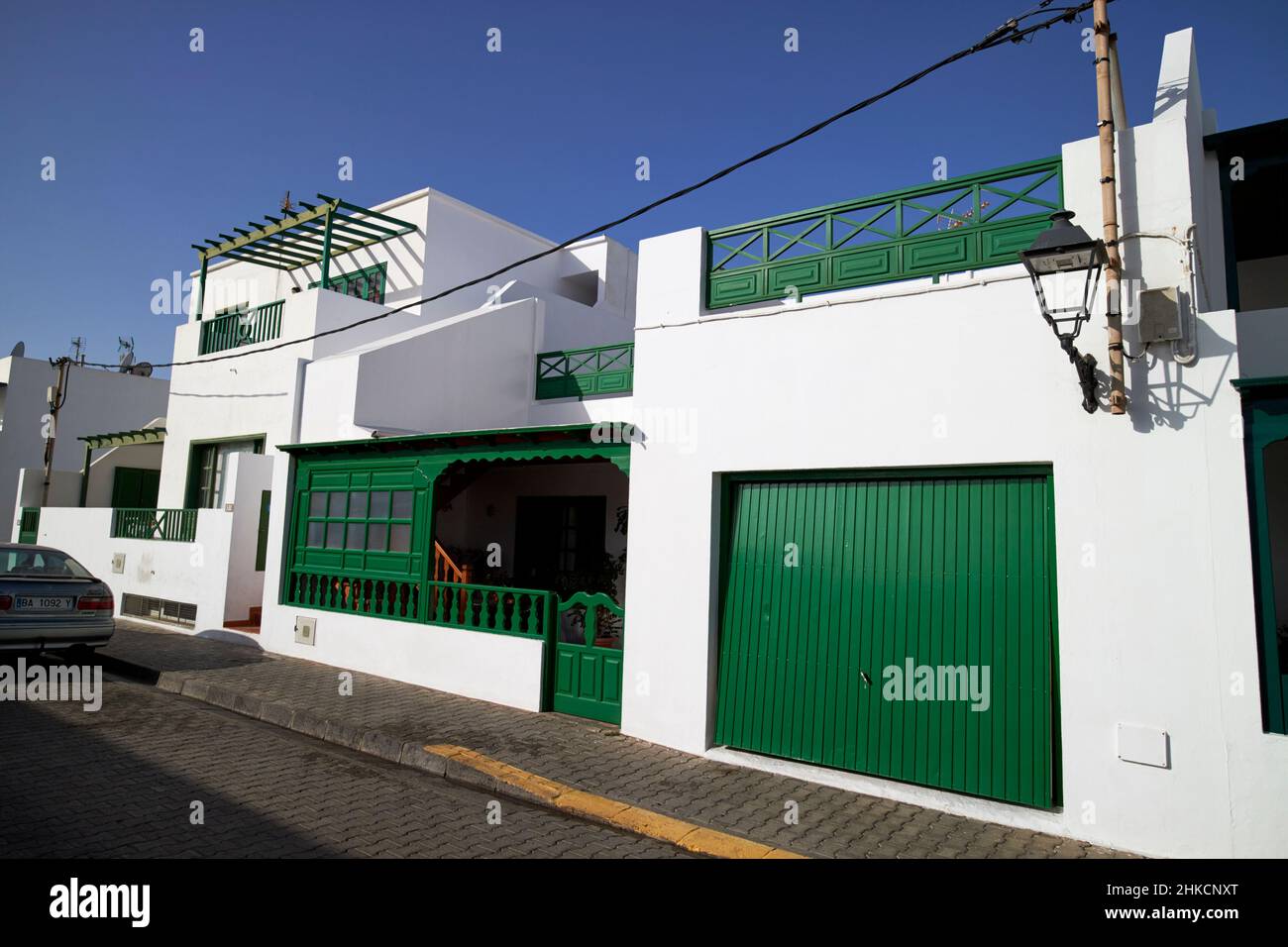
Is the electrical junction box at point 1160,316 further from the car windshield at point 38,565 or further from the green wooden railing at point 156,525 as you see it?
the green wooden railing at point 156,525

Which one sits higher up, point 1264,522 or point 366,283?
point 366,283

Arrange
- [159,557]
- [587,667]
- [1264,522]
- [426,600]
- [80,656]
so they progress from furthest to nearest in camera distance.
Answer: [159,557] → [80,656] → [426,600] → [587,667] → [1264,522]

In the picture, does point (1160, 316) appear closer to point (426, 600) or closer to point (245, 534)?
point (426, 600)

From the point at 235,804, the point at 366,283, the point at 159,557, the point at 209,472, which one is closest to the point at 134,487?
the point at 209,472

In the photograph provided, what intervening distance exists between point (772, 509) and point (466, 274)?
1074cm

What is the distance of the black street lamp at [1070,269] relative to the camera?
14.8ft

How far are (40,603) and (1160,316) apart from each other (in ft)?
37.6

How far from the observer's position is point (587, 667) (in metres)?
7.56

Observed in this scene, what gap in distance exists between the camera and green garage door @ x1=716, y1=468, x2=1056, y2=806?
17.2ft

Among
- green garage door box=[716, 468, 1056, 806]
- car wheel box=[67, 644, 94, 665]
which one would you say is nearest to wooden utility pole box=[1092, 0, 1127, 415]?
green garage door box=[716, 468, 1056, 806]

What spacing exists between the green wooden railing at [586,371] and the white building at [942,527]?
102 inches

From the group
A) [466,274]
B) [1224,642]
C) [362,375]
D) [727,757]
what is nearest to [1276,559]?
[1224,642]

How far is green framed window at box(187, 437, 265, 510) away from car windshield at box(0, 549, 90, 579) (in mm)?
4246

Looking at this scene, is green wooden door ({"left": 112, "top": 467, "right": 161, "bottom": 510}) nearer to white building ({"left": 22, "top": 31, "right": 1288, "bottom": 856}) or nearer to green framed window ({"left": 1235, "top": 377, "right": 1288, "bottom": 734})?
white building ({"left": 22, "top": 31, "right": 1288, "bottom": 856})
